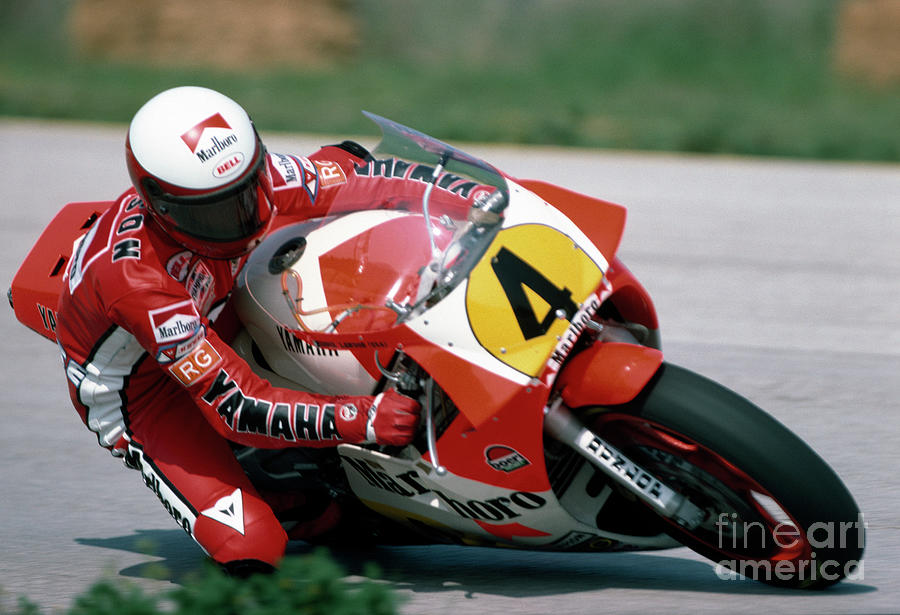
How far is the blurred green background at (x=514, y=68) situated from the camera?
49.0 feet

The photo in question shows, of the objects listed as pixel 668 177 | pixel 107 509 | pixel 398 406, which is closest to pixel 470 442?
pixel 398 406

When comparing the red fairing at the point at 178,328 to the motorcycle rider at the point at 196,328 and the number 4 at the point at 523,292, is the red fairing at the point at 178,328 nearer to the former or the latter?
the motorcycle rider at the point at 196,328

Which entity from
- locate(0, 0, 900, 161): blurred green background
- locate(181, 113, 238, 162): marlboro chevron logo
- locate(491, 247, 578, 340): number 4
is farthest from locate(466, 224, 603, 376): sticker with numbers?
locate(0, 0, 900, 161): blurred green background

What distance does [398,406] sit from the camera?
3357 mm

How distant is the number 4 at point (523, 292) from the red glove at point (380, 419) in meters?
0.38


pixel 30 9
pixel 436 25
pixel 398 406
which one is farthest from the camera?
pixel 30 9

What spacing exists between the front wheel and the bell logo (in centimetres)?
124

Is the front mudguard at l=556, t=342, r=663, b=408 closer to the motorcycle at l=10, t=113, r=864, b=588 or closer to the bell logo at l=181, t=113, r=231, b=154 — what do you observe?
the motorcycle at l=10, t=113, r=864, b=588

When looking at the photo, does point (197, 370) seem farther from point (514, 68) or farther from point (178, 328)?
point (514, 68)

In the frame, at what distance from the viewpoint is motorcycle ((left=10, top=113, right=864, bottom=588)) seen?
3.24m

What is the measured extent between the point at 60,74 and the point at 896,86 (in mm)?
12864

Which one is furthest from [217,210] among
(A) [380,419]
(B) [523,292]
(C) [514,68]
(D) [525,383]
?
(C) [514,68]

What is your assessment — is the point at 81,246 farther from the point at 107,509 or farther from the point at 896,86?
the point at 896,86

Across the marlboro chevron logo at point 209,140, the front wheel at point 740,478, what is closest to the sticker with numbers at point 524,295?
the front wheel at point 740,478
